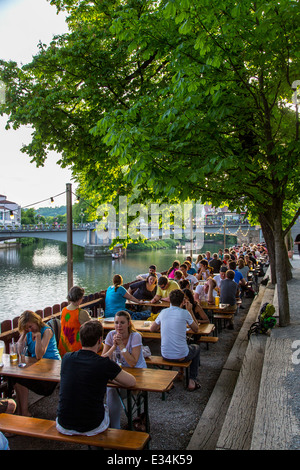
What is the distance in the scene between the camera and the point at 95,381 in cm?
328

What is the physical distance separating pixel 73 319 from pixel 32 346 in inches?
26.9

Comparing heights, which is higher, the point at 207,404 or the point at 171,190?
the point at 171,190

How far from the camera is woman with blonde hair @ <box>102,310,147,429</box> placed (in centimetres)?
413

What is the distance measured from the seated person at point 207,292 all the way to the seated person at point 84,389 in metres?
5.14

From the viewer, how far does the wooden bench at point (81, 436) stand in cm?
321

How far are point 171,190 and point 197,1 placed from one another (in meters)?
2.44

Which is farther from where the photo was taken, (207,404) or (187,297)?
(187,297)

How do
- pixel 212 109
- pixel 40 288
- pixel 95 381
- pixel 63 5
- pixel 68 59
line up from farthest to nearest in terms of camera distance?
1. pixel 40 288
2. pixel 63 5
3. pixel 68 59
4. pixel 212 109
5. pixel 95 381

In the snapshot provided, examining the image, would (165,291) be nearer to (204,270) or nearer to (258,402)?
(204,270)

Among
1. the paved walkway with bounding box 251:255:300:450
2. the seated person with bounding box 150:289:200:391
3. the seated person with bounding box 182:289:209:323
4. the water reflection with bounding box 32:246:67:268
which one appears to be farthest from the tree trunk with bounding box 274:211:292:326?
the water reflection with bounding box 32:246:67:268

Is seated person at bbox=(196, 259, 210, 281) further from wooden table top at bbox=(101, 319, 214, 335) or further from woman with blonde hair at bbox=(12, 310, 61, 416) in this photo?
woman with blonde hair at bbox=(12, 310, 61, 416)
